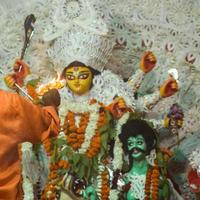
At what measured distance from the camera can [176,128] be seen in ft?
4.82

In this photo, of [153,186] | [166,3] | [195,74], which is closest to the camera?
[153,186]

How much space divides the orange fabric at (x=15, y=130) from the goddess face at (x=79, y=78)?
11cm

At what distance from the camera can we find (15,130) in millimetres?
1431

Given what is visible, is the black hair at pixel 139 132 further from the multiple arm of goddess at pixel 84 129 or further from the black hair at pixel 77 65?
the black hair at pixel 77 65

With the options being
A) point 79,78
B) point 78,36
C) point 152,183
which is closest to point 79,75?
point 79,78

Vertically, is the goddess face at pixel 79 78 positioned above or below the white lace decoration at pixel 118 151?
above

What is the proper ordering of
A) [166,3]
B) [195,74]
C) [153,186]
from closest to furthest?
1. [153,186]
2. [195,74]
3. [166,3]

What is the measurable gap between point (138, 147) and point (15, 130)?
362 millimetres

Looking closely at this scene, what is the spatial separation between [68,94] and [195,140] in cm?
42

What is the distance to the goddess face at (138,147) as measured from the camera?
4.52 feet

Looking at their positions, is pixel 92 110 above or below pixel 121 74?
below

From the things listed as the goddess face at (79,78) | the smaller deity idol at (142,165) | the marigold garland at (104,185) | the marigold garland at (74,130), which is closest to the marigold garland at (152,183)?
the smaller deity idol at (142,165)

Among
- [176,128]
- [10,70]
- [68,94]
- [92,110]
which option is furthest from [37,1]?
[176,128]

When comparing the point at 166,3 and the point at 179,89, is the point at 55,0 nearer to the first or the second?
the point at 166,3
